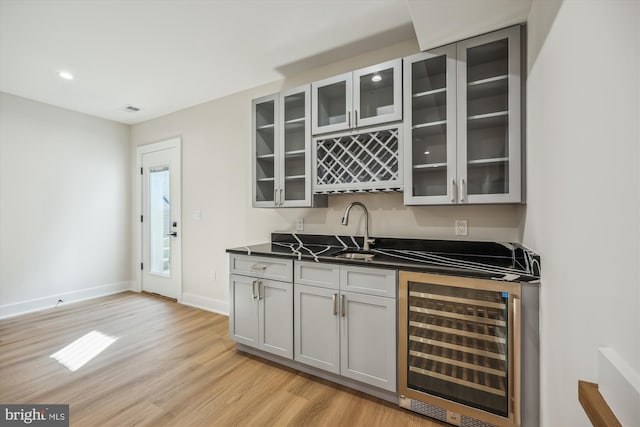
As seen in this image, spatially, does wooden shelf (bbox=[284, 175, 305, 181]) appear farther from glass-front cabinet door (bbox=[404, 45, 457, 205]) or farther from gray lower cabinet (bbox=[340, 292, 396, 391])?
gray lower cabinet (bbox=[340, 292, 396, 391])

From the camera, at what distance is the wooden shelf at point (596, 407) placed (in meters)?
0.60

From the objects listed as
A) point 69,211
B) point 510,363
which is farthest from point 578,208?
point 69,211

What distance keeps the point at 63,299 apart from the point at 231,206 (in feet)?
8.88

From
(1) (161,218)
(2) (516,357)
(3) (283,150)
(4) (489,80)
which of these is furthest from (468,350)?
(1) (161,218)

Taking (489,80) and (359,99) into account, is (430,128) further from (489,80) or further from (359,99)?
(359,99)

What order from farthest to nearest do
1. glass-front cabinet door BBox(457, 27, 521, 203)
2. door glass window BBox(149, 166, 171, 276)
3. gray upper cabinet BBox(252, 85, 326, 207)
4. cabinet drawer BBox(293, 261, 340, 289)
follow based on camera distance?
1. door glass window BBox(149, 166, 171, 276)
2. gray upper cabinet BBox(252, 85, 326, 207)
3. cabinet drawer BBox(293, 261, 340, 289)
4. glass-front cabinet door BBox(457, 27, 521, 203)

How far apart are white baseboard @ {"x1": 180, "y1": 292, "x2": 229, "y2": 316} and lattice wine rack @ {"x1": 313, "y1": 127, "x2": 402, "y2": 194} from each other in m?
2.03

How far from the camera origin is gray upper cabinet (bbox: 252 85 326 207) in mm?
2527

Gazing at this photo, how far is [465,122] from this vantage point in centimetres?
186

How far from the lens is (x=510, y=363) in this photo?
1472 millimetres

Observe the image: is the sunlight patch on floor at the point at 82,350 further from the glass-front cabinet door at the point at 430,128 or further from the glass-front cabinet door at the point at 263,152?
the glass-front cabinet door at the point at 430,128

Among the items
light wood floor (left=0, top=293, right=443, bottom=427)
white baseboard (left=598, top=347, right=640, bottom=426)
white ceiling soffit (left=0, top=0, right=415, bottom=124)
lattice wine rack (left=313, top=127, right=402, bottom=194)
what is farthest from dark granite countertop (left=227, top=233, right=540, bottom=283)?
white ceiling soffit (left=0, top=0, right=415, bottom=124)

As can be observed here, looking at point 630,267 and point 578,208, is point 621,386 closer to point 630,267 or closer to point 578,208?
point 630,267

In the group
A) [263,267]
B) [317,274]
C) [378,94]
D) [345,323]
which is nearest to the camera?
[345,323]
